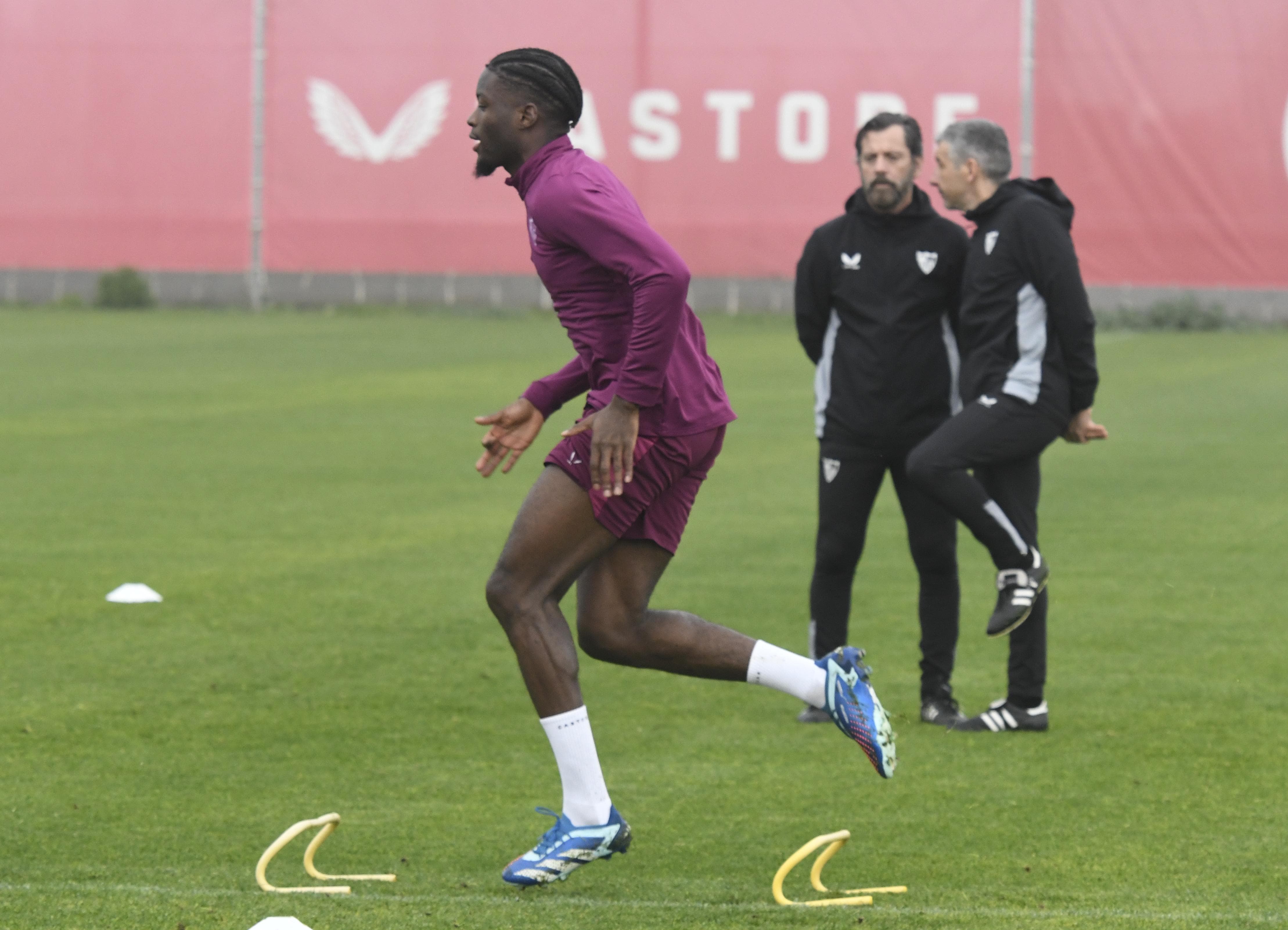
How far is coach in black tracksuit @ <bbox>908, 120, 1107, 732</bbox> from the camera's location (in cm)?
691

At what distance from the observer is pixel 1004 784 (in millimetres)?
6465

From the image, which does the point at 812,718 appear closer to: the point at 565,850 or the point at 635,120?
the point at 565,850

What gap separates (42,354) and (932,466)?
→ 20053 millimetres

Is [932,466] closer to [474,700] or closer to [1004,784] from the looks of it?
[1004,784]

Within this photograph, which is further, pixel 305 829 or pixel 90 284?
pixel 90 284

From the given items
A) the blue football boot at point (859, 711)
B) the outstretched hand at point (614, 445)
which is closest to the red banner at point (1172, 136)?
the blue football boot at point (859, 711)

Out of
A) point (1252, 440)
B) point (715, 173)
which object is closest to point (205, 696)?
point (1252, 440)

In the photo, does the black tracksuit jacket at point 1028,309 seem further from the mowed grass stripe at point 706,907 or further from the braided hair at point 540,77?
the mowed grass stripe at point 706,907

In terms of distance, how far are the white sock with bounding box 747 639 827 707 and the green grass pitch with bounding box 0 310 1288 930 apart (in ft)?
1.60

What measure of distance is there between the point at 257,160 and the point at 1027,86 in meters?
13.0

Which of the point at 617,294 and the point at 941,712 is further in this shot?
the point at 941,712

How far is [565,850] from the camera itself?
16.7 ft

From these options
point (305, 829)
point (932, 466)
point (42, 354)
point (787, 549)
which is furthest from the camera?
point (42, 354)

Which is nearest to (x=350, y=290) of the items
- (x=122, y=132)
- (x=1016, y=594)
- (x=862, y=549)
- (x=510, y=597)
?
→ (x=122, y=132)
